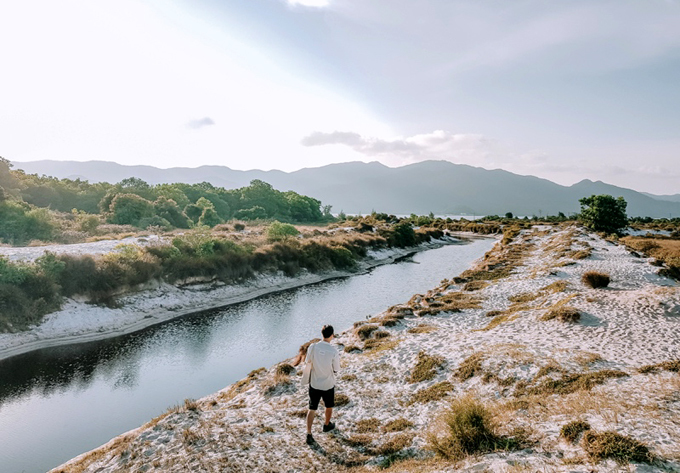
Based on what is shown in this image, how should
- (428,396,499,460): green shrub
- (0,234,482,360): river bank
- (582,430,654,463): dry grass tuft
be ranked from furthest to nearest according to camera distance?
(0,234,482,360): river bank → (428,396,499,460): green shrub → (582,430,654,463): dry grass tuft

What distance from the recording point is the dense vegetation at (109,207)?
1816 inches

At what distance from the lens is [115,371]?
2192 cm

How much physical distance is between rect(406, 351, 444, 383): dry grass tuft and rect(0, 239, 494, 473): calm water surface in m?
10.2

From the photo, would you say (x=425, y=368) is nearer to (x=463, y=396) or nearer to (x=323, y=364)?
(x=463, y=396)

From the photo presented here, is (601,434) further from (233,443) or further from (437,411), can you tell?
(233,443)

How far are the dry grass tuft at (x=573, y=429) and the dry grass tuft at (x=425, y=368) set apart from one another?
23.4 feet

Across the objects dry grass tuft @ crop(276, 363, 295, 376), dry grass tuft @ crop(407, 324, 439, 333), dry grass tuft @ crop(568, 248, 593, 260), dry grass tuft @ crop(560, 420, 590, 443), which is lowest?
dry grass tuft @ crop(276, 363, 295, 376)

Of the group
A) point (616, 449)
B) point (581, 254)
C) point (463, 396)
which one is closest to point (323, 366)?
point (463, 396)

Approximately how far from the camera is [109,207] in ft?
240

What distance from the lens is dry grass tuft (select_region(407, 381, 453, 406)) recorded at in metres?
13.4

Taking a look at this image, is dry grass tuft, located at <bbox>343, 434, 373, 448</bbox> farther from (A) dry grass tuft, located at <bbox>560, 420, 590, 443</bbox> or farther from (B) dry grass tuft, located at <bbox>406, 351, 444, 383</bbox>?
(A) dry grass tuft, located at <bbox>560, 420, 590, 443</bbox>

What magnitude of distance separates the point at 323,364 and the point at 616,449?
6.66 m

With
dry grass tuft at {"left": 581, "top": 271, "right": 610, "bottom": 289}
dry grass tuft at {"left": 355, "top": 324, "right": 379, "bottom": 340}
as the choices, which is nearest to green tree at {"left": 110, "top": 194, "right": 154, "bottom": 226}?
dry grass tuft at {"left": 355, "top": 324, "right": 379, "bottom": 340}

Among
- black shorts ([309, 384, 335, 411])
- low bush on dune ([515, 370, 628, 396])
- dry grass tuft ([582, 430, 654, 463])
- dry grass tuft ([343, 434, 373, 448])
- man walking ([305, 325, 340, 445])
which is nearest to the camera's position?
dry grass tuft ([582, 430, 654, 463])
